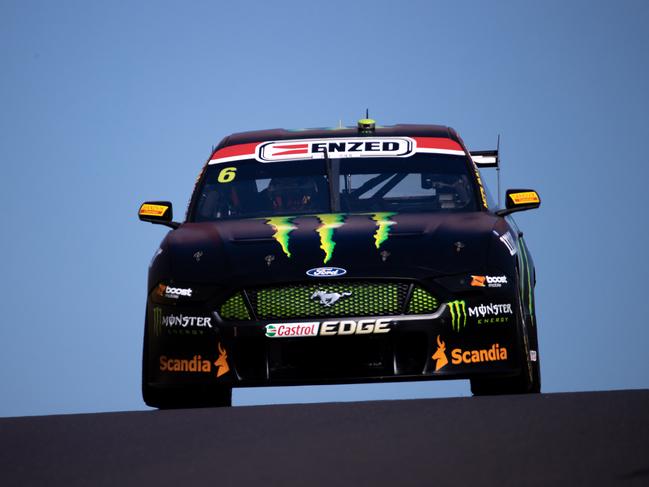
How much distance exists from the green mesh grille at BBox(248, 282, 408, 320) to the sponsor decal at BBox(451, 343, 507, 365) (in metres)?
0.39

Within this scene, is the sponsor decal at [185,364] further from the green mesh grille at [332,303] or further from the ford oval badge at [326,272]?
the ford oval badge at [326,272]

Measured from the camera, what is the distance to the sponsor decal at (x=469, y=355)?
828cm

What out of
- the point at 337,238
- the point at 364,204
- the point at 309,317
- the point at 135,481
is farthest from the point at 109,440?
the point at 364,204

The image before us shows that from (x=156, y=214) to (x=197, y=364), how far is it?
2.05m

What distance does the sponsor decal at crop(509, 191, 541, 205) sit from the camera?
996cm

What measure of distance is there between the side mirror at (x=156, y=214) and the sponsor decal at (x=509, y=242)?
2265 mm

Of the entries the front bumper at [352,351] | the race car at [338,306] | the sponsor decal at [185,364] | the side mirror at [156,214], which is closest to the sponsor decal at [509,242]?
the race car at [338,306]

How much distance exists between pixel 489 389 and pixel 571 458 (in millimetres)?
3490

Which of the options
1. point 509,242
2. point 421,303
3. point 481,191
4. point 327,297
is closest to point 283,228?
point 327,297

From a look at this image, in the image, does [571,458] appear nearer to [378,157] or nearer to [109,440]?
[109,440]

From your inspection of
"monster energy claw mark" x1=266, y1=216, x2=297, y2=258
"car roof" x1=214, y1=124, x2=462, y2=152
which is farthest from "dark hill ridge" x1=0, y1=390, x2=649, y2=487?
"car roof" x1=214, y1=124, x2=462, y2=152

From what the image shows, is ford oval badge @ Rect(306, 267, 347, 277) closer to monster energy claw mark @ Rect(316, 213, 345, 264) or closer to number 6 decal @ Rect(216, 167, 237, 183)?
monster energy claw mark @ Rect(316, 213, 345, 264)

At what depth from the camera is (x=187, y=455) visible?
604 centimetres

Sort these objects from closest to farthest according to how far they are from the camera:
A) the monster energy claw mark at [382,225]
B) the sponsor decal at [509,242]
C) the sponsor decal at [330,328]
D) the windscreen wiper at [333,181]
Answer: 1. the sponsor decal at [330,328]
2. the monster energy claw mark at [382,225]
3. the sponsor decal at [509,242]
4. the windscreen wiper at [333,181]
